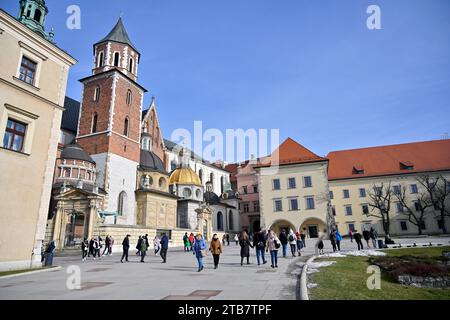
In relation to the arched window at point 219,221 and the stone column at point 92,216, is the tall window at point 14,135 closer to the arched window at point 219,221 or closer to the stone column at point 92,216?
the stone column at point 92,216

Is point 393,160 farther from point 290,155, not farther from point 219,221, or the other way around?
point 219,221

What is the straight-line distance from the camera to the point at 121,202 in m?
35.5

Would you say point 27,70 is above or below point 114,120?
below

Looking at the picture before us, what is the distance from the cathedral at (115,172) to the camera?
86.9 feet

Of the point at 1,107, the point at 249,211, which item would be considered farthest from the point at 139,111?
the point at 249,211

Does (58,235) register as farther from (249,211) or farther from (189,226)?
(249,211)

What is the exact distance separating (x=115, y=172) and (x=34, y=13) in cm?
1807

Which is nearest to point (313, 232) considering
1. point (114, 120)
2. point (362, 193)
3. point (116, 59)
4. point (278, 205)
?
point (278, 205)

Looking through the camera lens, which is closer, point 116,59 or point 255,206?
point 116,59

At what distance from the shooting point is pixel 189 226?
43.5 metres

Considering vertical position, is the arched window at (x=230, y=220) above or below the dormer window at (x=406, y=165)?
below

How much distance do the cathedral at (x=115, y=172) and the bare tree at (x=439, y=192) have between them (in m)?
33.1

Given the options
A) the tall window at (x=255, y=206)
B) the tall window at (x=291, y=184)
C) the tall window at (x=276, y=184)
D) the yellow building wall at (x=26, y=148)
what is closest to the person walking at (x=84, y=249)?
the yellow building wall at (x=26, y=148)

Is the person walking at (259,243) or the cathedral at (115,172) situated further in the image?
the cathedral at (115,172)
